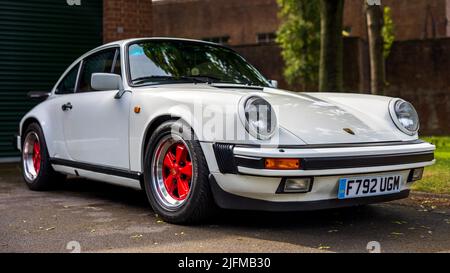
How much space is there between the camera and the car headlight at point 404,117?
452 centimetres

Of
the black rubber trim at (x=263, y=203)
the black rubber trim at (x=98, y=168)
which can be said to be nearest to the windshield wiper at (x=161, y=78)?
the black rubber trim at (x=98, y=168)

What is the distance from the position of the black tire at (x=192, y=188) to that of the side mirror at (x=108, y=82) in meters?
0.69

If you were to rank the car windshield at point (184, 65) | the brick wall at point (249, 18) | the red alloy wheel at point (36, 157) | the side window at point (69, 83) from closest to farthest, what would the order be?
the car windshield at point (184, 65) → the side window at point (69, 83) → the red alloy wheel at point (36, 157) → the brick wall at point (249, 18)

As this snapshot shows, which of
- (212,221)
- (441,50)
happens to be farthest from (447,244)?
(441,50)

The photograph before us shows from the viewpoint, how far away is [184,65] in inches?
203

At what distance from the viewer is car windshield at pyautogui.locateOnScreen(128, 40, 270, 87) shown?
498 cm

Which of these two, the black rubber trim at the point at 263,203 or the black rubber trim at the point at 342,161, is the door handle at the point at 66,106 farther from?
the black rubber trim at the point at 342,161

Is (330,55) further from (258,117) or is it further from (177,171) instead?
(258,117)

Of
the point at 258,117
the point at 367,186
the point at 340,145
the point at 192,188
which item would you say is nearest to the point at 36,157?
the point at 192,188

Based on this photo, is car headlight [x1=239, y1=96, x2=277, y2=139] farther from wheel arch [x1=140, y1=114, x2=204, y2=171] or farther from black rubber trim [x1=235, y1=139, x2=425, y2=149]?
wheel arch [x1=140, y1=114, x2=204, y2=171]

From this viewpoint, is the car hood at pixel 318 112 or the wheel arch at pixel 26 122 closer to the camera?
the car hood at pixel 318 112

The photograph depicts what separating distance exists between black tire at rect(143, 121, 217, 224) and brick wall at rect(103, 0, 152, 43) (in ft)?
17.7

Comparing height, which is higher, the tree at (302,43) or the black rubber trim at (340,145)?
the tree at (302,43)

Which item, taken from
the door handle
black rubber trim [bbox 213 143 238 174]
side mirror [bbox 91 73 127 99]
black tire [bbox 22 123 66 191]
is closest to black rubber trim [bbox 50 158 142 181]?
black tire [bbox 22 123 66 191]
